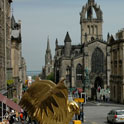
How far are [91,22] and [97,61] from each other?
72.5 ft

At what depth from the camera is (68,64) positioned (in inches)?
4092

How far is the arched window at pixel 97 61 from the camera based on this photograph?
10069cm

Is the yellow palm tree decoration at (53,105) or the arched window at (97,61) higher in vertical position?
the arched window at (97,61)

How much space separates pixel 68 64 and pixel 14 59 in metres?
51.6

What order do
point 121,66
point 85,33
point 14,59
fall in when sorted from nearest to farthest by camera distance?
point 14,59
point 121,66
point 85,33

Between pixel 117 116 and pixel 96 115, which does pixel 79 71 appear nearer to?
pixel 96 115

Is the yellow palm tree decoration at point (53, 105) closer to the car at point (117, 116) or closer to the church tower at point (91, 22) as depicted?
the car at point (117, 116)

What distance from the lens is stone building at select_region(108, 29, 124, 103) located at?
58906 mm

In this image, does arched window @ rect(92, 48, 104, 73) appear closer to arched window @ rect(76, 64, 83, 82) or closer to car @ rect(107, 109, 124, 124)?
arched window @ rect(76, 64, 83, 82)

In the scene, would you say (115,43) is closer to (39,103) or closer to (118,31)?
(118,31)

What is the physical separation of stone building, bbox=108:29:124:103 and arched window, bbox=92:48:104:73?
34887 millimetres

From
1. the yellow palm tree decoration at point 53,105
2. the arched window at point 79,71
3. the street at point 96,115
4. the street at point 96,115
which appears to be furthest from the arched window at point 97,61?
the yellow palm tree decoration at point 53,105

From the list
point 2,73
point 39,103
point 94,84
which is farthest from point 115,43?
point 39,103

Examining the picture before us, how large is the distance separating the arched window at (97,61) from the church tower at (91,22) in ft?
56.6
